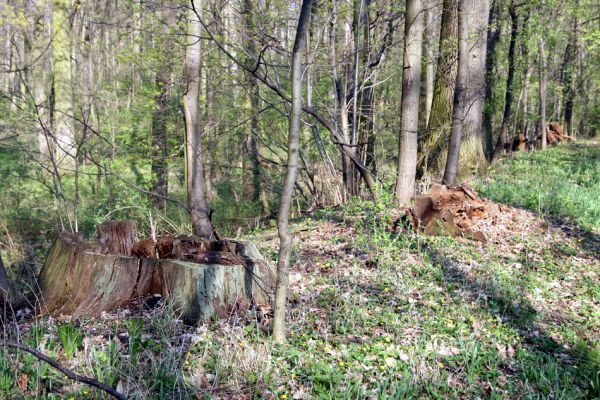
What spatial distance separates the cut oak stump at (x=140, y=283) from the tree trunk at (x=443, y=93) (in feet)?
21.6

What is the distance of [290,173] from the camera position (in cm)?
376

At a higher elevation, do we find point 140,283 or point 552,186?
point 552,186

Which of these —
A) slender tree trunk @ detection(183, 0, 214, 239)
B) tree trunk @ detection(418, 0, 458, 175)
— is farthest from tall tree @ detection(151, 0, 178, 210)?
tree trunk @ detection(418, 0, 458, 175)

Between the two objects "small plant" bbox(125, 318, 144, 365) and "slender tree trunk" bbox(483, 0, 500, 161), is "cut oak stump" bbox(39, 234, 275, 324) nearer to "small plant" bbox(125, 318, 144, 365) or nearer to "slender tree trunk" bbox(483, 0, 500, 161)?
"small plant" bbox(125, 318, 144, 365)

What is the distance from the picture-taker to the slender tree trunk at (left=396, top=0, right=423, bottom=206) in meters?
7.96

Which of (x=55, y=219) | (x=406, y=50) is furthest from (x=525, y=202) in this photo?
(x=55, y=219)

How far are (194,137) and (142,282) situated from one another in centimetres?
504

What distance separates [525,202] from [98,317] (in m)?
6.94

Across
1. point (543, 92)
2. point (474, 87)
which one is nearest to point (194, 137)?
point (474, 87)

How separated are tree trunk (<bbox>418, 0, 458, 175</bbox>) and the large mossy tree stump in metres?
6.55

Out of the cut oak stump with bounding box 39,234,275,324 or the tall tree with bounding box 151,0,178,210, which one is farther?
the tall tree with bounding box 151,0,178,210

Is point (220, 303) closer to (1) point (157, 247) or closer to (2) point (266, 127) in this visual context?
(1) point (157, 247)

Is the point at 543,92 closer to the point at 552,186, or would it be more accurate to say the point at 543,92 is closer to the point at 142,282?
the point at 552,186

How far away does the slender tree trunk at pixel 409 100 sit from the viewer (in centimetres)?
796
